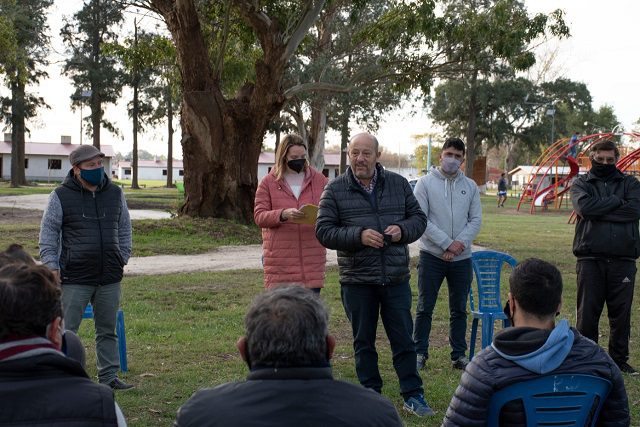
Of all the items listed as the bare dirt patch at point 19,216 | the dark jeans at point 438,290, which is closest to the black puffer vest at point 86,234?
the dark jeans at point 438,290

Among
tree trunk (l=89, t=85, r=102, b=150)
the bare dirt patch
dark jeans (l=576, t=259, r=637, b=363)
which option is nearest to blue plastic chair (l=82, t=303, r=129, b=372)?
dark jeans (l=576, t=259, r=637, b=363)

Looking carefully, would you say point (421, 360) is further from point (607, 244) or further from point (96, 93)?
point (96, 93)

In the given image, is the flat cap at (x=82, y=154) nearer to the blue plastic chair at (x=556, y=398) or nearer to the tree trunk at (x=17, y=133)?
the blue plastic chair at (x=556, y=398)

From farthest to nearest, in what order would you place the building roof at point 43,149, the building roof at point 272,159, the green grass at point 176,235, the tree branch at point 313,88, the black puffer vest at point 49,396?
the building roof at point 272,159 → the building roof at point 43,149 → the tree branch at point 313,88 → the green grass at point 176,235 → the black puffer vest at point 49,396

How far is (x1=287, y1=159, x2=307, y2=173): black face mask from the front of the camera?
6.11 meters

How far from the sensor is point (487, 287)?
7.13 m

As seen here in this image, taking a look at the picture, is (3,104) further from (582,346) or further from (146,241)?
(582,346)

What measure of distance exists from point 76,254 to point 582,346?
Answer: 13.0 feet

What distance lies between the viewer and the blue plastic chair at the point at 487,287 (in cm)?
689

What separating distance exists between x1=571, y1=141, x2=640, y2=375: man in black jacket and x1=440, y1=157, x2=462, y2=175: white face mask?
39.7 inches

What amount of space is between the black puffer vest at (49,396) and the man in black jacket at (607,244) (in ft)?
16.7

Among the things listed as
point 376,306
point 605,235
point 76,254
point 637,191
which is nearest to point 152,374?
point 76,254

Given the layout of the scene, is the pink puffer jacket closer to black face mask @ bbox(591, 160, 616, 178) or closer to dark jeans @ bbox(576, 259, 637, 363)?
dark jeans @ bbox(576, 259, 637, 363)

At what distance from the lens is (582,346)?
3.12 meters
